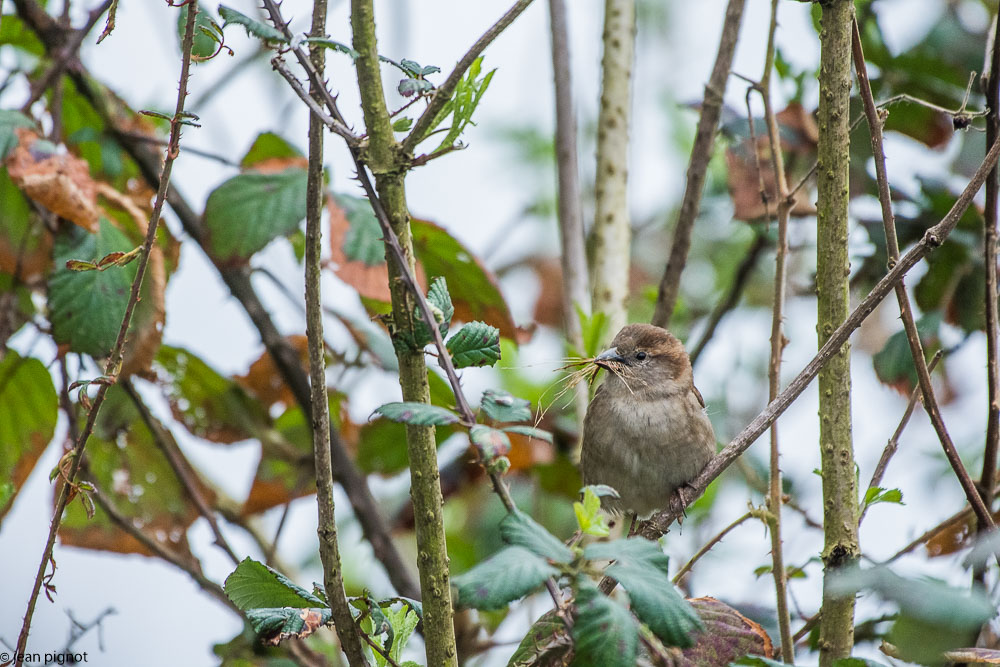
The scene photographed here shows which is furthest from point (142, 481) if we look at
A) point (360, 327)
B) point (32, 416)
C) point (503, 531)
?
point (503, 531)

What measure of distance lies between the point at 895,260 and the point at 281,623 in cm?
145

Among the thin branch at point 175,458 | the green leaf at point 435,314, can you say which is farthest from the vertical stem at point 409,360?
the thin branch at point 175,458

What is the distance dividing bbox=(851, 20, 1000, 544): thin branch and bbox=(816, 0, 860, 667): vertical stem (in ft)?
0.16

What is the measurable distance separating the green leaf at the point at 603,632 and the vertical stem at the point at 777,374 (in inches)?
38.0

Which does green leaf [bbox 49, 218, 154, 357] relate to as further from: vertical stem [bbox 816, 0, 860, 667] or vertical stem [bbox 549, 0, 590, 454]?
vertical stem [bbox 816, 0, 860, 667]

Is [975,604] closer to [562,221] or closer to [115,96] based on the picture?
[562,221]

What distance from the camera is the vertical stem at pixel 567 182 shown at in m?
3.58

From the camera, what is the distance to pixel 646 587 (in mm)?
1286

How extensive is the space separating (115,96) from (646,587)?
103 inches

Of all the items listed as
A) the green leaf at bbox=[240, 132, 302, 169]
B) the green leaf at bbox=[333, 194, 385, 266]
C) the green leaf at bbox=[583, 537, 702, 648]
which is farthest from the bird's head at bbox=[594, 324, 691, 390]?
the green leaf at bbox=[583, 537, 702, 648]

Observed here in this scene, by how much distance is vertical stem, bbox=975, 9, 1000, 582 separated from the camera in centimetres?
216

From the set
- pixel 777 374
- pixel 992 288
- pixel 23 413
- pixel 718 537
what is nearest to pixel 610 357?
pixel 777 374

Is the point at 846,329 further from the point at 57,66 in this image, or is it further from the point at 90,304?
the point at 57,66

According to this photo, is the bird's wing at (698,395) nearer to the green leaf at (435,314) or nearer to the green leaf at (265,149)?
the green leaf at (265,149)
